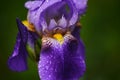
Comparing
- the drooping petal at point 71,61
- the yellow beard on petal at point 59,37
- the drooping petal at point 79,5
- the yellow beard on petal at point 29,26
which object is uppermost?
the drooping petal at point 79,5

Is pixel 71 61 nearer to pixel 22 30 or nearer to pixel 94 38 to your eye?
pixel 22 30

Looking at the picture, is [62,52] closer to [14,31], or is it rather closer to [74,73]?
[74,73]

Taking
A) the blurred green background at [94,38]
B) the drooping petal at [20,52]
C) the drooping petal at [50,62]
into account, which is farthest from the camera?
the blurred green background at [94,38]

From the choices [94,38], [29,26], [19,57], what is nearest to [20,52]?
[19,57]

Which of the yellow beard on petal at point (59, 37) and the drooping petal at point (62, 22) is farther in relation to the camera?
the drooping petal at point (62, 22)

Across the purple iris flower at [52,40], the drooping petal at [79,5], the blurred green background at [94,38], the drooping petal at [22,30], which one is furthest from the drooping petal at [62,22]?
the blurred green background at [94,38]

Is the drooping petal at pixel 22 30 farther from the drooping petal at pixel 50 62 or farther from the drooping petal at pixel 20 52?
the drooping petal at pixel 50 62

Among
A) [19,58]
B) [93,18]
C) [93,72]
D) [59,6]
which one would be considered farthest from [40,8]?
[93,18]
